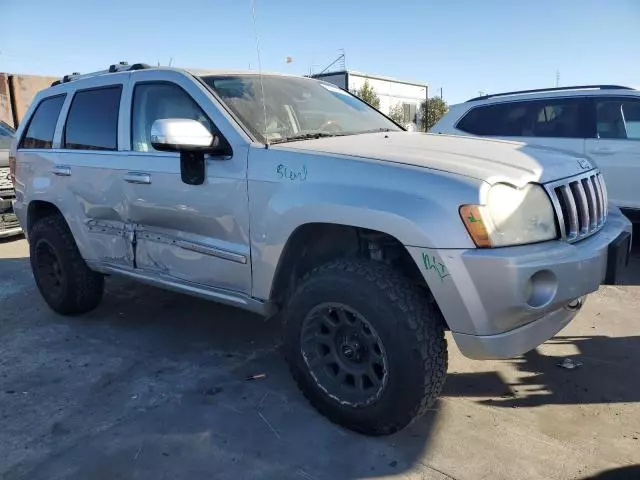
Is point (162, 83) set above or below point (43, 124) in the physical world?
above

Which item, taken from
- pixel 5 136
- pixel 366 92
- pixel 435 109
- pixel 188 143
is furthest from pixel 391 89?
pixel 188 143

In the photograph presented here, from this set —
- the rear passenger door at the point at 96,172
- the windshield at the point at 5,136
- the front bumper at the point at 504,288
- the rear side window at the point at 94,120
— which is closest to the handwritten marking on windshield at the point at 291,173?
the front bumper at the point at 504,288

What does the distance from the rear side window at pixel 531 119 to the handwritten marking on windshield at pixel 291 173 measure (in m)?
4.42

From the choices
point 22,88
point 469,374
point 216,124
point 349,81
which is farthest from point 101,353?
point 349,81

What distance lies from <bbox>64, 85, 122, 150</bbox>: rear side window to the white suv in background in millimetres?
4310

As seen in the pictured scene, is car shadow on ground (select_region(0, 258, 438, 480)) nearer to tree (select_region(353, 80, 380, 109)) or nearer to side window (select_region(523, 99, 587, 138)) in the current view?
side window (select_region(523, 99, 587, 138))

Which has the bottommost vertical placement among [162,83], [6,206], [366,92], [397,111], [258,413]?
[258,413]

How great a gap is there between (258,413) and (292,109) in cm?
188

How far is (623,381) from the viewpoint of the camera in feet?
10.8

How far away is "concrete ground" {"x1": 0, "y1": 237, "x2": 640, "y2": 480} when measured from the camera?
8.46 feet

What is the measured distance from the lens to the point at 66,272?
441cm

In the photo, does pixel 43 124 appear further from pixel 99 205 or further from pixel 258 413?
pixel 258 413

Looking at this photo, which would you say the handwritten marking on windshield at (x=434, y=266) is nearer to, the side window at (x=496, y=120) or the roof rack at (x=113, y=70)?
the roof rack at (x=113, y=70)

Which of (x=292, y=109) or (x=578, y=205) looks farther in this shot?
(x=292, y=109)
